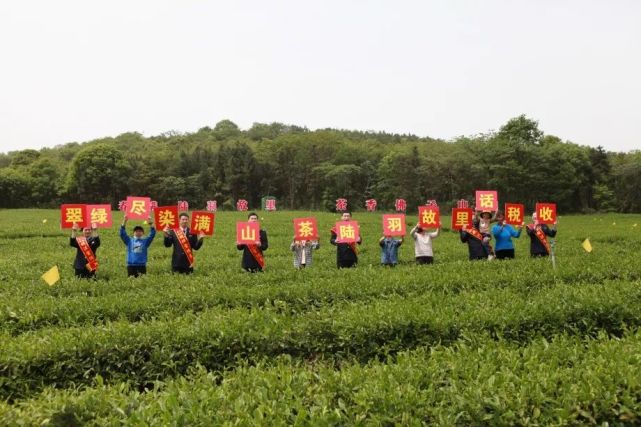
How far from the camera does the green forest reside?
178 ft

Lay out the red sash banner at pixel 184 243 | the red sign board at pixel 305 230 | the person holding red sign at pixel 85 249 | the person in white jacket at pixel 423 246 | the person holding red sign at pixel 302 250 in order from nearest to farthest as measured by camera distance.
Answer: the person holding red sign at pixel 85 249, the red sash banner at pixel 184 243, the red sign board at pixel 305 230, the person in white jacket at pixel 423 246, the person holding red sign at pixel 302 250

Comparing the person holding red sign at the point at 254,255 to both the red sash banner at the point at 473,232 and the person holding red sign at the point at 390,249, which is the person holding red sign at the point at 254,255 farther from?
the red sash banner at the point at 473,232

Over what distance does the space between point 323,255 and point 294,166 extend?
56112 millimetres

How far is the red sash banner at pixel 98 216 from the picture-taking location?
12141 millimetres

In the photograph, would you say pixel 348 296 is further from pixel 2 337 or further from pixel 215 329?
pixel 2 337

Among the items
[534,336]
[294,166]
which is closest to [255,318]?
[534,336]

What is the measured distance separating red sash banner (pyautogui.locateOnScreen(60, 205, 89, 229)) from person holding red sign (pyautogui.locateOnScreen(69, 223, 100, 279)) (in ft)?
0.38

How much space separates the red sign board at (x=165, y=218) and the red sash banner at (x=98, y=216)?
142cm

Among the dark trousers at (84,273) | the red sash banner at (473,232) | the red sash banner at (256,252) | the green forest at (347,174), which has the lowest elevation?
the dark trousers at (84,273)

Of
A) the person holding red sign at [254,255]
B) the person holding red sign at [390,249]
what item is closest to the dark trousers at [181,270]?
the person holding red sign at [254,255]

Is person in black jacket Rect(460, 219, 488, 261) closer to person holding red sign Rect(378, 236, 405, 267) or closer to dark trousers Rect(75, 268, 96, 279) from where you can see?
person holding red sign Rect(378, 236, 405, 267)

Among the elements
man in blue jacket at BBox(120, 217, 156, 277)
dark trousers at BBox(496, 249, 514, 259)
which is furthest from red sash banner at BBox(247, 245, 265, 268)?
dark trousers at BBox(496, 249, 514, 259)

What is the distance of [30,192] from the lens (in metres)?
73.1

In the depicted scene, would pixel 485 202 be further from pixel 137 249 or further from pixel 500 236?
pixel 137 249
